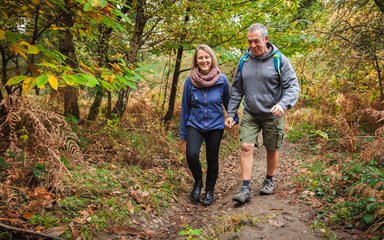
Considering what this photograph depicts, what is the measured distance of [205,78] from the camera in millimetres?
4609

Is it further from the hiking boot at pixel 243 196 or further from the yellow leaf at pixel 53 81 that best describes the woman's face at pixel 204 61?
the yellow leaf at pixel 53 81

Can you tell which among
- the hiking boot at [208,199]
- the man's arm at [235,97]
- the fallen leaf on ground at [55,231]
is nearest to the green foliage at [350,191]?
the hiking boot at [208,199]

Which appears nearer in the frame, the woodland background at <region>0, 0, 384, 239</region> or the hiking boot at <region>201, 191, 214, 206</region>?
the woodland background at <region>0, 0, 384, 239</region>

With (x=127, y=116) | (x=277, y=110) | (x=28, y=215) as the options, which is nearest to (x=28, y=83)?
(x=28, y=215)

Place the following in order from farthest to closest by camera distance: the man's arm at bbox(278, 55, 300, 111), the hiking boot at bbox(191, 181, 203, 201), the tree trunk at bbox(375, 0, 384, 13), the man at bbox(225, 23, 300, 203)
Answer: the tree trunk at bbox(375, 0, 384, 13), the hiking boot at bbox(191, 181, 203, 201), the man at bbox(225, 23, 300, 203), the man's arm at bbox(278, 55, 300, 111)

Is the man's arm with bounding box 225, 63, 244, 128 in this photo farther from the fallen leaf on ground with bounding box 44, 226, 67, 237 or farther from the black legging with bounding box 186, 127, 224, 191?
the fallen leaf on ground with bounding box 44, 226, 67, 237

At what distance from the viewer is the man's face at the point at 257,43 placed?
414cm

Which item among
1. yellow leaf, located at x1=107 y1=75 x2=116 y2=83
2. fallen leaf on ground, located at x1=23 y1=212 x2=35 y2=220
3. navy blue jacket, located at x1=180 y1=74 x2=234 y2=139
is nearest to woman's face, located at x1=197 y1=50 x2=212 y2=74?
navy blue jacket, located at x1=180 y1=74 x2=234 y2=139

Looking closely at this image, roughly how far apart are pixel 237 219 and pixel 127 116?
4660mm

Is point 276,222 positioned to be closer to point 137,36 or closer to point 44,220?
Answer: point 44,220

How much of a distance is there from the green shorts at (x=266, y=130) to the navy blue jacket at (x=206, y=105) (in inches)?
16.4

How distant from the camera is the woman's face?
15.2ft

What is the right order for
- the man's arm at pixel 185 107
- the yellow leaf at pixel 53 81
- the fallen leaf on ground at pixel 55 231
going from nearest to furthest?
1. the yellow leaf at pixel 53 81
2. the fallen leaf on ground at pixel 55 231
3. the man's arm at pixel 185 107

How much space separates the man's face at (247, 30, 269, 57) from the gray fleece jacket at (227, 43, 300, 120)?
78mm
